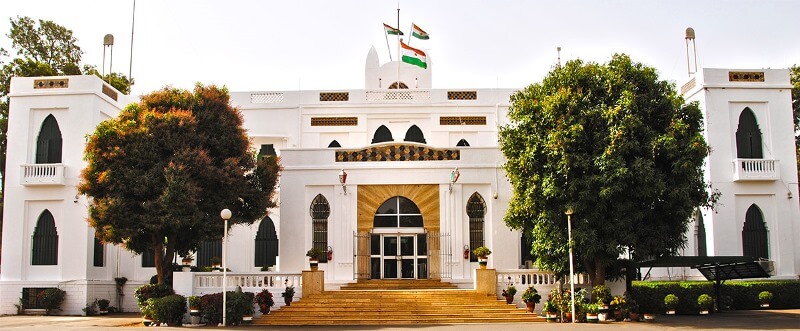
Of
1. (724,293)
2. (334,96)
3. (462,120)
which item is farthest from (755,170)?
(334,96)

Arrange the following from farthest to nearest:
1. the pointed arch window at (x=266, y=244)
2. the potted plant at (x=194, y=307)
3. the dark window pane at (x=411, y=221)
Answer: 1. the pointed arch window at (x=266, y=244)
2. the dark window pane at (x=411, y=221)
3. the potted plant at (x=194, y=307)

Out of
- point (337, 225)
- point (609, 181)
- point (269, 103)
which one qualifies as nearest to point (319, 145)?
point (269, 103)

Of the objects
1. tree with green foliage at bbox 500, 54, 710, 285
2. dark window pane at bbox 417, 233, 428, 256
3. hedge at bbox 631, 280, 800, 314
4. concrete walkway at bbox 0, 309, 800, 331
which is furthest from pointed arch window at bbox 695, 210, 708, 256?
dark window pane at bbox 417, 233, 428, 256

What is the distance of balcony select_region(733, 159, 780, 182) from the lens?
29781 millimetres

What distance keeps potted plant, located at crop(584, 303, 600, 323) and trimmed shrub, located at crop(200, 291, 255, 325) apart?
9886 mm

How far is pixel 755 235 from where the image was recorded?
30.0 metres

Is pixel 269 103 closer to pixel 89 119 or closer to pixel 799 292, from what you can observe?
pixel 89 119

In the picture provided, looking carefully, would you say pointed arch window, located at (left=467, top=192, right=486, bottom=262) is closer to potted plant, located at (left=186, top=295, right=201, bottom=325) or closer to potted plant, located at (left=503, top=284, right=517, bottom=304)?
potted plant, located at (left=503, top=284, right=517, bottom=304)

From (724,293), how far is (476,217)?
30.9 ft

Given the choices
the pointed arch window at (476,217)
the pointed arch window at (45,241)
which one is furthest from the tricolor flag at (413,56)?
the pointed arch window at (45,241)

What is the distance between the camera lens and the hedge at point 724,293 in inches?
1046

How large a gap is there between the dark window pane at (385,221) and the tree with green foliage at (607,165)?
598 centimetres

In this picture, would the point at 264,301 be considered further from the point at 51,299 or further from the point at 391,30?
the point at 391,30

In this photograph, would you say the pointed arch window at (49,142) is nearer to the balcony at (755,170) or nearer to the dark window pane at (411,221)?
the dark window pane at (411,221)
